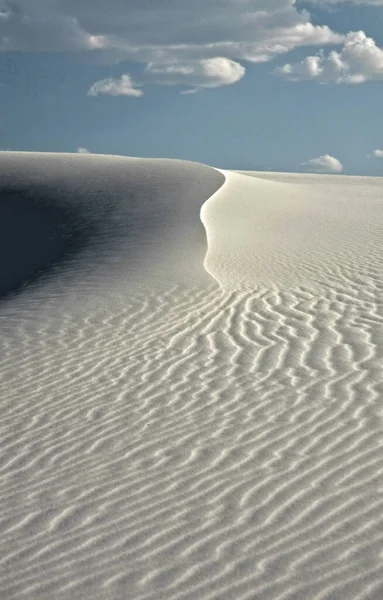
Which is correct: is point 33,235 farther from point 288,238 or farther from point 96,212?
point 288,238

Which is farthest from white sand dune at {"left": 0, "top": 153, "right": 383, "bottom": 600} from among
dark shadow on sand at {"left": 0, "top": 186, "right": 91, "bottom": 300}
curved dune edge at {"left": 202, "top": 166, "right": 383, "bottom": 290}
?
dark shadow on sand at {"left": 0, "top": 186, "right": 91, "bottom": 300}

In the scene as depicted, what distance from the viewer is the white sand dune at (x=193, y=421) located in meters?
4.51

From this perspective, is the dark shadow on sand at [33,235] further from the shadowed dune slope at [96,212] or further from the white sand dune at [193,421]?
the white sand dune at [193,421]

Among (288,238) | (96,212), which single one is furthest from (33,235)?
(288,238)

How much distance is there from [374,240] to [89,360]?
8.81m

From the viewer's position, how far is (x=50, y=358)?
909cm

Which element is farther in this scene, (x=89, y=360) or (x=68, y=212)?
(x=68, y=212)

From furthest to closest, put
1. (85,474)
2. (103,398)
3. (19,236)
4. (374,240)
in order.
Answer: (19,236)
(374,240)
(103,398)
(85,474)

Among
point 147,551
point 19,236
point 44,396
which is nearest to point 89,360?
point 44,396

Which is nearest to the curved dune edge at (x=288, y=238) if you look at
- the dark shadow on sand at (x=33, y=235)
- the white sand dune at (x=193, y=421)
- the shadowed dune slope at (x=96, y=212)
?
the white sand dune at (x=193, y=421)

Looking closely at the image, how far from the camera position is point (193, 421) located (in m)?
6.71

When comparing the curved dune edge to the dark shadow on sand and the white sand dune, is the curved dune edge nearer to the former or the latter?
the white sand dune

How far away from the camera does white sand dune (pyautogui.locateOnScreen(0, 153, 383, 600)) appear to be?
4512mm

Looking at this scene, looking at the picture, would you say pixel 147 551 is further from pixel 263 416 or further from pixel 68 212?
pixel 68 212
